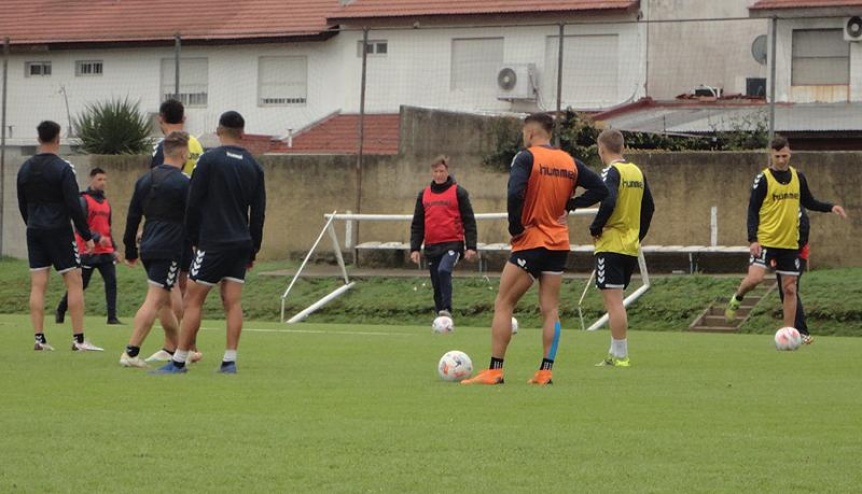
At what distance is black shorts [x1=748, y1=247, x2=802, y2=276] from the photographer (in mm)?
17656

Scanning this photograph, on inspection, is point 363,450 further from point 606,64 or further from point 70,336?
point 606,64

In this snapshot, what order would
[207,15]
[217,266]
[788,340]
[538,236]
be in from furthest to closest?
[207,15] < [788,340] < [217,266] < [538,236]

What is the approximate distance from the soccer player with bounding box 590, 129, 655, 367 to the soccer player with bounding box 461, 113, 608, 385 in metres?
2.02

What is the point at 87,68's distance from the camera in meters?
45.0

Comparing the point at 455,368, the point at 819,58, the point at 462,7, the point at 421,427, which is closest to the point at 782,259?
the point at 455,368

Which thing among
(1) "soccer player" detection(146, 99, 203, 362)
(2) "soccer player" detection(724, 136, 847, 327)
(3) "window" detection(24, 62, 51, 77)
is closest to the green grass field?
(1) "soccer player" detection(146, 99, 203, 362)

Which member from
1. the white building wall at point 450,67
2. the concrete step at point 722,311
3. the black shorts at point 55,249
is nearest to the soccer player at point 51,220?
the black shorts at point 55,249

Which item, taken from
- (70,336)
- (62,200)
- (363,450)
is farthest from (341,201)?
(363,450)

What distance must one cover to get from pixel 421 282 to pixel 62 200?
1146 cm

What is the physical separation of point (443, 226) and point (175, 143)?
811 cm

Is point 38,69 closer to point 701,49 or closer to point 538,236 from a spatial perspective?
point 701,49

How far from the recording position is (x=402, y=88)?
124 ft

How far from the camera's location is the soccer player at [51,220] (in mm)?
15281

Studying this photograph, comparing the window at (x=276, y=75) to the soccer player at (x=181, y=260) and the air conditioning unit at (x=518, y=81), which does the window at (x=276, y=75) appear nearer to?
the air conditioning unit at (x=518, y=81)
